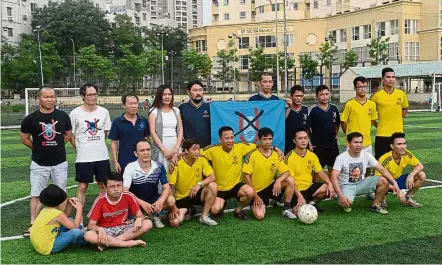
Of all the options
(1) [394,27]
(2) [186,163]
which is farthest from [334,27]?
(2) [186,163]

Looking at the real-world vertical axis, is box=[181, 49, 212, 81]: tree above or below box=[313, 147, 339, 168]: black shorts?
above

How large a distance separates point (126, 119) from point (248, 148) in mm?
1786

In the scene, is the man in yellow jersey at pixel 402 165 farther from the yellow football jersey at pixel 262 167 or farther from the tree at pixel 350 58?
the tree at pixel 350 58

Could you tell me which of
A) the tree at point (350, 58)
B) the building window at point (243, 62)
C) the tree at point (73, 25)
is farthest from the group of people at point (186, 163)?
the building window at point (243, 62)

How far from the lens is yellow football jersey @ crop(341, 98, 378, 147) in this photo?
7059 millimetres

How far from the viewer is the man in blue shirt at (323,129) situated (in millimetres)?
6992

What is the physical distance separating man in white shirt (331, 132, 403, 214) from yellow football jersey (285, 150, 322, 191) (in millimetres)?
300

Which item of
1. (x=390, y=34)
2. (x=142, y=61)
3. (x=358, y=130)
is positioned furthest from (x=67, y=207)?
(x=390, y=34)

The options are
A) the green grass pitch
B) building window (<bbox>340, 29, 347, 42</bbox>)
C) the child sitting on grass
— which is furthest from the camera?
building window (<bbox>340, 29, 347, 42</bbox>)

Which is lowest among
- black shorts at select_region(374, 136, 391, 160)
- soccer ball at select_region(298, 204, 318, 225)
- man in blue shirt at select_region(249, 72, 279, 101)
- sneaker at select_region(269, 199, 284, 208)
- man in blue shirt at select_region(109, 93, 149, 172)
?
sneaker at select_region(269, 199, 284, 208)

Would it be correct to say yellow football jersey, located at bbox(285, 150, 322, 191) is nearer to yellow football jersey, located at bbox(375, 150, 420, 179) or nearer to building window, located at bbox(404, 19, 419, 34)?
yellow football jersey, located at bbox(375, 150, 420, 179)

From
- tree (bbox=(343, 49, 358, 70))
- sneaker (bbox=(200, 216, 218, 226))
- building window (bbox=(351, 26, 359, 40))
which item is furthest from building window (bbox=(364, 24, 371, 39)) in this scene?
sneaker (bbox=(200, 216, 218, 226))

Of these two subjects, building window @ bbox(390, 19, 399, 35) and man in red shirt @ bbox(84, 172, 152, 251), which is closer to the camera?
man in red shirt @ bbox(84, 172, 152, 251)

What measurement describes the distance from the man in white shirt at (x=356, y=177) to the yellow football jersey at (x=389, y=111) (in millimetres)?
1003
